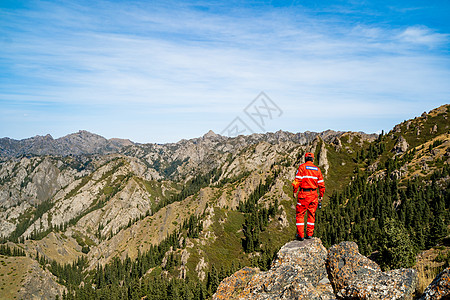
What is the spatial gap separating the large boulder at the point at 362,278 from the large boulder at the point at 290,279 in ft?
2.60

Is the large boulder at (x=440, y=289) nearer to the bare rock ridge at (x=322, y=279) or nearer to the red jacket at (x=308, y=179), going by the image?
the bare rock ridge at (x=322, y=279)

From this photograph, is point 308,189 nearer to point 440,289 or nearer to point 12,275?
point 440,289

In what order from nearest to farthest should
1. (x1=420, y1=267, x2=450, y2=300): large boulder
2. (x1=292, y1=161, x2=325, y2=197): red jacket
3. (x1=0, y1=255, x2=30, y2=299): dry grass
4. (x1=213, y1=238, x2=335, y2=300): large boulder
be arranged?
(x1=420, y1=267, x2=450, y2=300): large boulder, (x1=213, y1=238, x2=335, y2=300): large boulder, (x1=292, y1=161, x2=325, y2=197): red jacket, (x1=0, y1=255, x2=30, y2=299): dry grass

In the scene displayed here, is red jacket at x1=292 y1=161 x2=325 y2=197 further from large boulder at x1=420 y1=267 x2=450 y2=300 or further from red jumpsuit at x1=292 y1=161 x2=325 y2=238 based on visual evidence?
large boulder at x1=420 y1=267 x2=450 y2=300

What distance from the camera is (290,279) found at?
12.2 meters

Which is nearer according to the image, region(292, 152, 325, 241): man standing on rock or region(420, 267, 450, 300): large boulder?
region(420, 267, 450, 300): large boulder

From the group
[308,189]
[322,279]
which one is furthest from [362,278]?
[308,189]

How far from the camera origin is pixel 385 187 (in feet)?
528

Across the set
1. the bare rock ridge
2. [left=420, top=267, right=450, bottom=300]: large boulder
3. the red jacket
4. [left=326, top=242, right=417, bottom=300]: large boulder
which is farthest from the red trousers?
[left=420, top=267, right=450, bottom=300]: large boulder

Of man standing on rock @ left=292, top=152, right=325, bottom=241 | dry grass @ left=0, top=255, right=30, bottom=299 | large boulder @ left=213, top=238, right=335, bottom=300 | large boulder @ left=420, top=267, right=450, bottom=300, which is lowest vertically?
dry grass @ left=0, top=255, right=30, bottom=299

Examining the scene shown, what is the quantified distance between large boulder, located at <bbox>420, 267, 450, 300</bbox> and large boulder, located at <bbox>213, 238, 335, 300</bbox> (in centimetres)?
414

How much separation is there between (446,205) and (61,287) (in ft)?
839

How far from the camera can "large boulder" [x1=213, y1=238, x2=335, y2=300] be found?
1109 cm

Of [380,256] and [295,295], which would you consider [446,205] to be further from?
[295,295]
